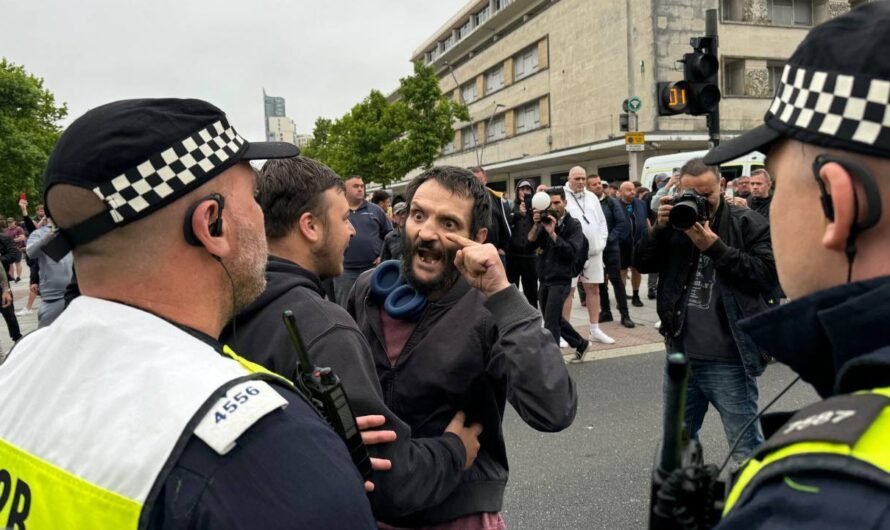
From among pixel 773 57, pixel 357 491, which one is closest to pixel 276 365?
pixel 357 491

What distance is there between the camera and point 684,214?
3439 mm

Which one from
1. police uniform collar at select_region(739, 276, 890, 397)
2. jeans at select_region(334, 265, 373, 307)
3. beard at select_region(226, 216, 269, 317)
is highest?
beard at select_region(226, 216, 269, 317)

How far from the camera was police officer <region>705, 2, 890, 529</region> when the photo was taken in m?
0.78

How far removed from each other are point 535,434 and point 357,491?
4015 mm

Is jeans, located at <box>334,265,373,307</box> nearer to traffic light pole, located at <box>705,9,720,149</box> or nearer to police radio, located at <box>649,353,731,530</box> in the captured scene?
traffic light pole, located at <box>705,9,720,149</box>

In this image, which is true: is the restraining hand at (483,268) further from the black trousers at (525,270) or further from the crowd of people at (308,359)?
the black trousers at (525,270)

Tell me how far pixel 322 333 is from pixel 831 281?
1.16m

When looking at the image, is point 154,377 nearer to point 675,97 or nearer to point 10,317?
point 675,97

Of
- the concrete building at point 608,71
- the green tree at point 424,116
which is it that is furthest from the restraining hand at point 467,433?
the green tree at point 424,116

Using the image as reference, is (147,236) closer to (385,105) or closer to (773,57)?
(773,57)

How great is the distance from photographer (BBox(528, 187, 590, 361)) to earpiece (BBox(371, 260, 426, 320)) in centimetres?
466

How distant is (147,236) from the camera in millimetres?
1265

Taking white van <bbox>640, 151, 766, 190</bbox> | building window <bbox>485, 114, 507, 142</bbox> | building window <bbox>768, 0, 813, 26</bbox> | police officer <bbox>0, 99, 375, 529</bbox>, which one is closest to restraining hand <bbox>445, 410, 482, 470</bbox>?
police officer <bbox>0, 99, 375, 529</bbox>

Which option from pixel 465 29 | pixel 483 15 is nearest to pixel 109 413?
pixel 483 15
